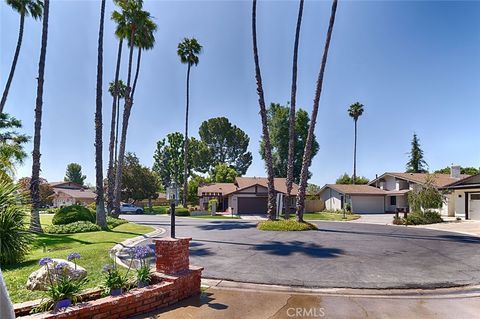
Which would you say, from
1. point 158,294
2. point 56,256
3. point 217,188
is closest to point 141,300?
point 158,294

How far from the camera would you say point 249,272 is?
8.40 metres

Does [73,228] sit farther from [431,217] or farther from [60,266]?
[431,217]

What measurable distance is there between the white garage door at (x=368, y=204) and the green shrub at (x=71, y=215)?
30662 millimetres

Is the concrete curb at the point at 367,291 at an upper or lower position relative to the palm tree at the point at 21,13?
lower

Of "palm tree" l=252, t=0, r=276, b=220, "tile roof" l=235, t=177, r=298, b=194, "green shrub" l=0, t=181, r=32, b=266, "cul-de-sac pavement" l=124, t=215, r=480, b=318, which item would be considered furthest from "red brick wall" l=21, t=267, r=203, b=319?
"tile roof" l=235, t=177, r=298, b=194

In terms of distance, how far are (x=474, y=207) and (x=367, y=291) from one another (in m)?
25.5

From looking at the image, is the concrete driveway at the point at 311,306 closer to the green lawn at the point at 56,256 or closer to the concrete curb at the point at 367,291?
the concrete curb at the point at 367,291

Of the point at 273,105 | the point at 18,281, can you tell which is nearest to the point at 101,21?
the point at 18,281

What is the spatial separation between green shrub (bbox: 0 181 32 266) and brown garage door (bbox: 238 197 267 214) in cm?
2884

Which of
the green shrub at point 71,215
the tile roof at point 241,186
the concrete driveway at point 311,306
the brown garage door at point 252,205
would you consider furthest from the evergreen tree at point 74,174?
the concrete driveway at point 311,306

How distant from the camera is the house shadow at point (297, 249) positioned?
1091 centimetres

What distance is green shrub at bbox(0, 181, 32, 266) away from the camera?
827 centimetres

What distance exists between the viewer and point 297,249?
39.1ft

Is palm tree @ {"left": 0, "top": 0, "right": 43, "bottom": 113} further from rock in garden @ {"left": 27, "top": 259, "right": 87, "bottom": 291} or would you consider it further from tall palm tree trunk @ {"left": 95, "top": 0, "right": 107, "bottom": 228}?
rock in garden @ {"left": 27, "top": 259, "right": 87, "bottom": 291}
